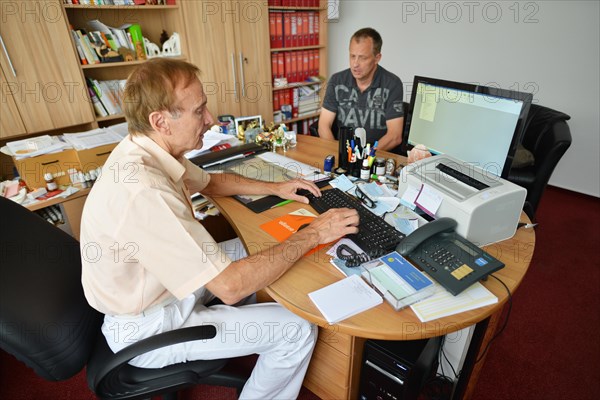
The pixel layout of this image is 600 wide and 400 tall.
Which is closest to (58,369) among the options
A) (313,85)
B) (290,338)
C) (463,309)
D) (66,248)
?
(66,248)

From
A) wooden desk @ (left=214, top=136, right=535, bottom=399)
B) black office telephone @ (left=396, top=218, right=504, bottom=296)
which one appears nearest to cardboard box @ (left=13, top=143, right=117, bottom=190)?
wooden desk @ (left=214, top=136, right=535, bottom=399)

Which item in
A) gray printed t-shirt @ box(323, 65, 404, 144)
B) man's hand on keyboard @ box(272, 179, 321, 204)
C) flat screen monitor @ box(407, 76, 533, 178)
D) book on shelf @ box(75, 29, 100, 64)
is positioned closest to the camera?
flat screen monitor @ box(407, 76, 533, 178)

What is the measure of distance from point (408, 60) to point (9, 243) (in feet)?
12.0

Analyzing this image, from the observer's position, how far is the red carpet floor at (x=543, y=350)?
152cm

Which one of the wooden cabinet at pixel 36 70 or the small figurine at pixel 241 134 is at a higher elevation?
the wooden cabinet at pixel 36 70

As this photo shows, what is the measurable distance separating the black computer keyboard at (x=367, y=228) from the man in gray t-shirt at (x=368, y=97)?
99 cm

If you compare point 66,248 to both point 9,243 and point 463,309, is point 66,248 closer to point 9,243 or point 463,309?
point 9,243

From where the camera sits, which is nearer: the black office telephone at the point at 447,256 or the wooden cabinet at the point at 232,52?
the black office telephone at the point at 447,256

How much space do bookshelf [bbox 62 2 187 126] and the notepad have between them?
88.9 inches

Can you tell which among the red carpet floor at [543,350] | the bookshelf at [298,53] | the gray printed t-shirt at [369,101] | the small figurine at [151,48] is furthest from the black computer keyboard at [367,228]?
the bookshelf at [298,53]

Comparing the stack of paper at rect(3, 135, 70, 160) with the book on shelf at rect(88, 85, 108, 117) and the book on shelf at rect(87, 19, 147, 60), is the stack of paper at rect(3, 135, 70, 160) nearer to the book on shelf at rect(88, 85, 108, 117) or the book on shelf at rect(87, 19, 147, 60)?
the book on shelf at rect(88, 85, 108, 117)

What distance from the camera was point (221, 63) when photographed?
115 inches

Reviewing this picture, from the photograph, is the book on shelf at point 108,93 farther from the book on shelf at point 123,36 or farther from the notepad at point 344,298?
the notepad at point 344,298

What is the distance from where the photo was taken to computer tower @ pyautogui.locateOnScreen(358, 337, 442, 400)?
3.56 feet
